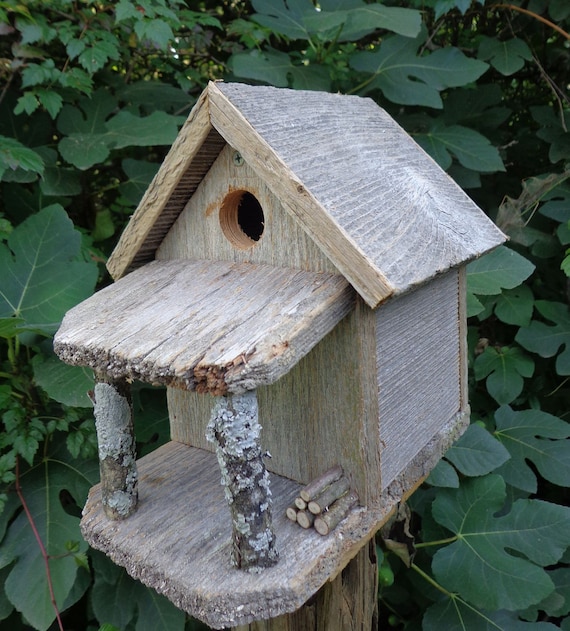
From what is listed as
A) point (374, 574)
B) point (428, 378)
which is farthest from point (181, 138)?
point (374, 574)

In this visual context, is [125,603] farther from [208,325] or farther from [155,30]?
[155,30]

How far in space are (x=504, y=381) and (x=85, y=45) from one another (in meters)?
1.57

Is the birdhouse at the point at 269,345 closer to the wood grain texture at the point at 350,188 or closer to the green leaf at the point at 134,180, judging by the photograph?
the wood grain texture at the point at 350,188

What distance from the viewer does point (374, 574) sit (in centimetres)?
111

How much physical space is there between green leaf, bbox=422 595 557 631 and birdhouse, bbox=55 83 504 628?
2.56 ft

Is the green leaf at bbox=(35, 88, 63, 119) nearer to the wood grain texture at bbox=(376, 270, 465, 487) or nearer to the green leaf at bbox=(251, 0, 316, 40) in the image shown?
the green leaf at bbox=(251, 0, 316, 40)

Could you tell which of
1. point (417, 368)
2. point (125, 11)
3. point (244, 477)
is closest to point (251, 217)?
point (417, 368)

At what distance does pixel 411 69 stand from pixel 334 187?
1127 mm

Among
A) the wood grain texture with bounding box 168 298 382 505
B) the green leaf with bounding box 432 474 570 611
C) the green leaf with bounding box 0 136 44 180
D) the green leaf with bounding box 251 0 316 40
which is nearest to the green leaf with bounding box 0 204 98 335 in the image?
the green leaf with bounding box 0 136 44 180

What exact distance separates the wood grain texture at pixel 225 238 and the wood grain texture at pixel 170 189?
0.06 feet

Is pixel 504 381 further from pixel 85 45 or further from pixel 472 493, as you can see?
pixel 85 45

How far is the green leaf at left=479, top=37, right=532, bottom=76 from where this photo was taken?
1790 millimetres

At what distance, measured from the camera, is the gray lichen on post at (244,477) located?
669 millimetres

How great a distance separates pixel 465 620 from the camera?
1.52 metres
